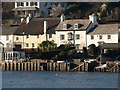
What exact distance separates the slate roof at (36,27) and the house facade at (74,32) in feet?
2.71

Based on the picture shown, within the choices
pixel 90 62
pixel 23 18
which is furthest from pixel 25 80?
pixel 23 18

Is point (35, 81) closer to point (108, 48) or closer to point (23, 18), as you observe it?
point (108, 48)

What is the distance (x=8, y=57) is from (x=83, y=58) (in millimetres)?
4195

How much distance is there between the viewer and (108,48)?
4947cm

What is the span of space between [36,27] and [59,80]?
681 inches

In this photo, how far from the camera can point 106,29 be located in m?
52.2

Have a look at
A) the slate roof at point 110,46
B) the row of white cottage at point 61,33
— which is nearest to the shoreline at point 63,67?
the slate roof at point 110,46

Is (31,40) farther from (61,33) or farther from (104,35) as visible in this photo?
(104,35)

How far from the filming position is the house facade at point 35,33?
54250 mm

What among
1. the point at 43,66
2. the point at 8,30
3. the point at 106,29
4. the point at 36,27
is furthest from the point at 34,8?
the point at 43,66

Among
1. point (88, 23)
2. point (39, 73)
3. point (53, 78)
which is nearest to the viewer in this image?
point (53, 78)

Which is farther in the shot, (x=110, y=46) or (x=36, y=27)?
(x=36, y=27)

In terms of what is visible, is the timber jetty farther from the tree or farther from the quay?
the tree

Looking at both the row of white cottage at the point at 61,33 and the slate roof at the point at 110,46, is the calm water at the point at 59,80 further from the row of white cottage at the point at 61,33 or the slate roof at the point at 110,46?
the row of white cottage at the point at 61,33
